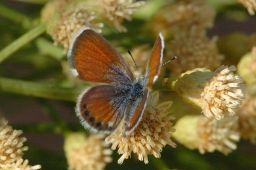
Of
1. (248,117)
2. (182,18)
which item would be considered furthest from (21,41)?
(248,117)

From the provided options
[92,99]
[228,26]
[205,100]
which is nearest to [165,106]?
[205,100]

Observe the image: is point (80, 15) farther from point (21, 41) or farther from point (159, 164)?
point (159, 164)

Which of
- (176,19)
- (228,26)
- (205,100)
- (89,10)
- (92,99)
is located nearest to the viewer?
(92,99)

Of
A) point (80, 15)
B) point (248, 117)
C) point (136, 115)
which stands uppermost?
point (80, 15)

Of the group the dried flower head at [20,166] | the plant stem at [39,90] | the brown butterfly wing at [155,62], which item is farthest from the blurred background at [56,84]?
the brown butterfly wing at [155,62]

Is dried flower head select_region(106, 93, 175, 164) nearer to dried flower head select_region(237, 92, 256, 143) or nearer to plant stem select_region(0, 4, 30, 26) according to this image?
dried flower head select_region(237, 92, 256, 143)

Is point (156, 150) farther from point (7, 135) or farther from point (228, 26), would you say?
point (228, 26)

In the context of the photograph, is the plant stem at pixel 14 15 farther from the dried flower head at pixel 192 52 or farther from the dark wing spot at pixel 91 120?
the dark wing spot at pixel 91 120

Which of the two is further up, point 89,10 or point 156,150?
point 89,10
